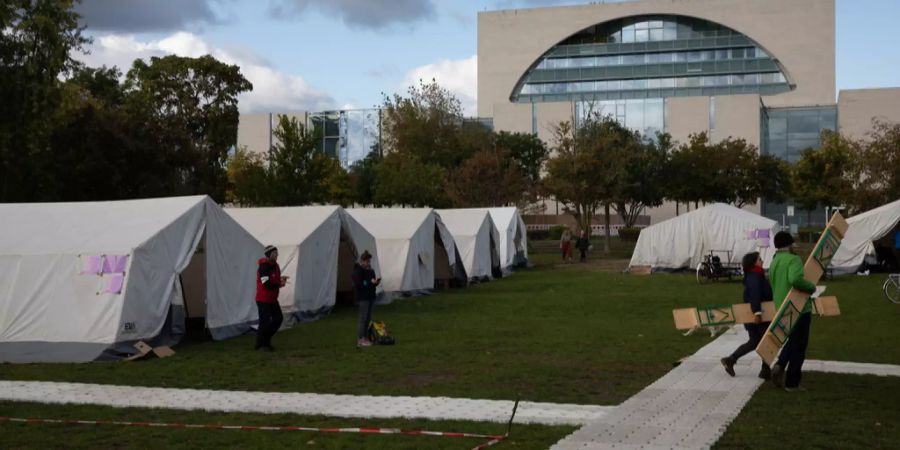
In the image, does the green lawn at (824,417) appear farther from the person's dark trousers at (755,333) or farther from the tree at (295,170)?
the tree at (295,170)

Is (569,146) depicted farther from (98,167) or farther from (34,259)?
(34,259)

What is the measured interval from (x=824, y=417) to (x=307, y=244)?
12718mm

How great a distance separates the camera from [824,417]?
29.4ft

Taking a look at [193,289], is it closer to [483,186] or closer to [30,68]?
[30,68]

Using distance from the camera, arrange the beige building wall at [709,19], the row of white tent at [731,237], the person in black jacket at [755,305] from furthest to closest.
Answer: the beige building wall at [709,19]
the row of white tent at [731,237]
the person in black jacket at [755,305]

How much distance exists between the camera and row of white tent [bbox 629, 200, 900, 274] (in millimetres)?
32625

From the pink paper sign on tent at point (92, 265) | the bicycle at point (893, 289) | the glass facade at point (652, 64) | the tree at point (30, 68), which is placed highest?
the glass facade at point (652, 64)

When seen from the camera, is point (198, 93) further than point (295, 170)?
Yes

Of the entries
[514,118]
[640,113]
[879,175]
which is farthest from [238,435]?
[514,118]

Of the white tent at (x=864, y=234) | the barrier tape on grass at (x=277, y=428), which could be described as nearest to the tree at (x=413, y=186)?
the white tent at (x=864, y=234)

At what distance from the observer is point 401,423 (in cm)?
895

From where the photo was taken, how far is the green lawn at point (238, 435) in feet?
26.4

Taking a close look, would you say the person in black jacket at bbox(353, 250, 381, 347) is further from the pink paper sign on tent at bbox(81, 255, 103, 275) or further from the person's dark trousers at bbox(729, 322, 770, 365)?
the person's dark trousers at bbox(729, 322, 770, 365)

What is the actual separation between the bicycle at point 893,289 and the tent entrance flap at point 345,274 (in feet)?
40.4
